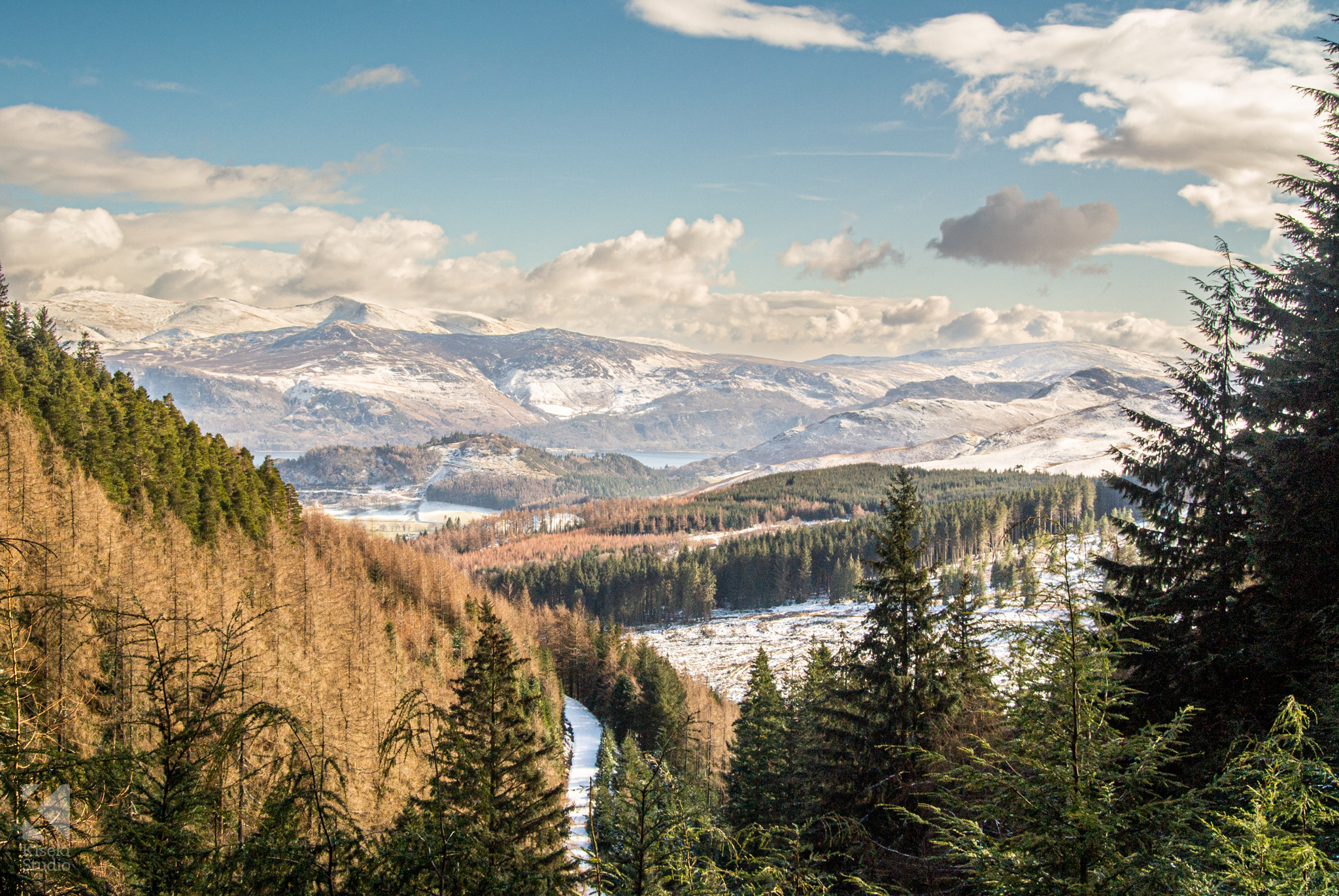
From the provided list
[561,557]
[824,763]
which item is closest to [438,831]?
[824,763]

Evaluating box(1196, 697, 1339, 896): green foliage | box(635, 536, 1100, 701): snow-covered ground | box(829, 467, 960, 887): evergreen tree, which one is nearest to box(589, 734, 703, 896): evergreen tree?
box(1196, 697, 1339, 896): green foliage

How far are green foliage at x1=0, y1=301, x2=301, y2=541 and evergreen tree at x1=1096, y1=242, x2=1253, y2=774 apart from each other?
153ft

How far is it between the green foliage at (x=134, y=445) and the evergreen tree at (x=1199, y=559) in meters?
46.8

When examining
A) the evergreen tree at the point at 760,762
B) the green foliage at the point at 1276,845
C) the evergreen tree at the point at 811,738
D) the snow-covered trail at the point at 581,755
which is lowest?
the snow-covered trail at the point at 581,755

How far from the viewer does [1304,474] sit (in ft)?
41.3

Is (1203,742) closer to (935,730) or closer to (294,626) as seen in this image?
(935,730)

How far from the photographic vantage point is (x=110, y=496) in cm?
3981

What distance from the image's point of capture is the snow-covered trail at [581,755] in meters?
37.1

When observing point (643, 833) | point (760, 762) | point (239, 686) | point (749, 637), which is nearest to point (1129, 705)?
point (643, 833)

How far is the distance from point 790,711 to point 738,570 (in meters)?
124

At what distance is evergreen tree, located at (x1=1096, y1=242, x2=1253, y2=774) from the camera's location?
43.5 feet

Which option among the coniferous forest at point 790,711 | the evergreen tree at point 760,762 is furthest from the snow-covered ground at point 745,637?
the evergreen tree at point 760,762

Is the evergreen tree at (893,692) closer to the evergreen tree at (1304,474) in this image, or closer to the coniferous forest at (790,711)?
the coniferous forest at (790,711)

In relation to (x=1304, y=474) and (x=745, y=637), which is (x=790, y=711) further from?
(x=745, y=637)
